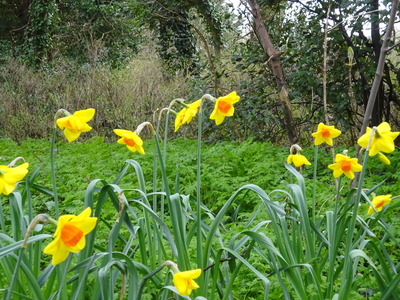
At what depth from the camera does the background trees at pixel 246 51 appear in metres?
5.53

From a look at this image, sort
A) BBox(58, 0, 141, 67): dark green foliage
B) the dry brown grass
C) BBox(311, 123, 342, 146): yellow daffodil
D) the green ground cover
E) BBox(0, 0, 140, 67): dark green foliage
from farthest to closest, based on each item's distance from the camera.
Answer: BBox(58, 0, 141, 67): dark green foliage → BBox(0, 0, 140, 67): dark green foliage → the dry brown grass → the green ground cover → BBox(311, 123, 342, 146): yellow daffodil

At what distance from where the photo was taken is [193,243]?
8.02 ft

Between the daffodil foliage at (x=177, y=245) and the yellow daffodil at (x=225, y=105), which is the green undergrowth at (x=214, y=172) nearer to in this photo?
the daffodil foliage at (x=177, y=245)

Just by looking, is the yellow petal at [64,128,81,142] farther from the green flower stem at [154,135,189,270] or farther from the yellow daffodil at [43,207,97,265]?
the yellow daffodil at [43,207,97,265]

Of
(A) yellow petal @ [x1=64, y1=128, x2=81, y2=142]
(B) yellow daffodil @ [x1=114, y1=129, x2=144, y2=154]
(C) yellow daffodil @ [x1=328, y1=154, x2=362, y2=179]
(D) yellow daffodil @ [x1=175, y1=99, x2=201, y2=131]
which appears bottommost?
(C) yellow daffodil @ [x1=328, y1=154, x2=362, y2=179]

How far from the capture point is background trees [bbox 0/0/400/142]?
553 centimetres

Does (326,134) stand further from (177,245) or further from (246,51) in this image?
(246,51)

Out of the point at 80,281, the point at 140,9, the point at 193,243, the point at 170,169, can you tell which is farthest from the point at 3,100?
the point at 80,281

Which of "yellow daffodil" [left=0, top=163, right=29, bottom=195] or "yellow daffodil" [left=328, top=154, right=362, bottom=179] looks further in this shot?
"yellow daffodil" [left=328, top=154, right=362, bottom=179]

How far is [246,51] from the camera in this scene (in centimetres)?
638

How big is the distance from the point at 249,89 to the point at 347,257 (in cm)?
447

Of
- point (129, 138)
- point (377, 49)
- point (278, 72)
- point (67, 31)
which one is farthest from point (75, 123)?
point (67, 31)

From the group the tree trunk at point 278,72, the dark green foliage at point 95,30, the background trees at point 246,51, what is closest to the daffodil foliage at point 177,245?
the background trees at point 246,51

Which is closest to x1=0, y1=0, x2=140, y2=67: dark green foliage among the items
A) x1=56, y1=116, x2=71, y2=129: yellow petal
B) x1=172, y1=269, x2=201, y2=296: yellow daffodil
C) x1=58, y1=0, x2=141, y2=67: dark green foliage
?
x1=58, y1=0, x2=141, y2=67: dark green foliage
